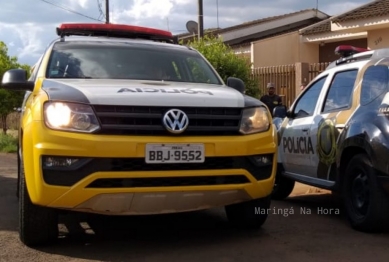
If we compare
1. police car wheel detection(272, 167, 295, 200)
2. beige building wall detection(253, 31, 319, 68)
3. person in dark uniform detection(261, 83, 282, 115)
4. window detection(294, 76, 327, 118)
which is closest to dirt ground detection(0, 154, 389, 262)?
police car wheel detection(272, 167, 295, 200)

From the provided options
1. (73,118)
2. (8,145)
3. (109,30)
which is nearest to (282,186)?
(109,30)

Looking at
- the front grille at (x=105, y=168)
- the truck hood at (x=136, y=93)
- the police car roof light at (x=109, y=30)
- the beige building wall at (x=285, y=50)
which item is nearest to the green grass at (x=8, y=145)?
the beige building wall at (x=285, y=50)

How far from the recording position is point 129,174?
14.0 ft

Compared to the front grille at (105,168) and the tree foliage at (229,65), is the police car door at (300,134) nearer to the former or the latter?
the front grille at (105,168)

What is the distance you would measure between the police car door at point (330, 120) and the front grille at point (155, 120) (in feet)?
5.07

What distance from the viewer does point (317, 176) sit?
627cm

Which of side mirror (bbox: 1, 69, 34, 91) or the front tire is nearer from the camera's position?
the front tire

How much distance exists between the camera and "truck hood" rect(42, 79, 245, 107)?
4.37 meters

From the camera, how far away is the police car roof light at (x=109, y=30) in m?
6.88

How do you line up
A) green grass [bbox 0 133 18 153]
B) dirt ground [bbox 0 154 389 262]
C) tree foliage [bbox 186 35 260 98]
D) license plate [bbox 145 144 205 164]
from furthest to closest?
green grass [bbox 0 133 18 153]
tree foliage [bbox 186 35 260 98]
dirt ground [bbox 0 154 389 262]
license plate [bbox 145 144 205 164]

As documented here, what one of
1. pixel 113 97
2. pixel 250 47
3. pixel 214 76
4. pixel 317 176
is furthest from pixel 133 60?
pixel 250 47

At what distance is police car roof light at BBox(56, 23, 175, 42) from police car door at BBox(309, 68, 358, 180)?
2140 millimetres

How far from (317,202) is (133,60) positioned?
10.0 ft

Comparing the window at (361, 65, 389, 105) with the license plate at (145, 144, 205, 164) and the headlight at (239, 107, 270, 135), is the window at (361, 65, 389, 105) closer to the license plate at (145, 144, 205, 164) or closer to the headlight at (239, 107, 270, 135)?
the headlight at (239, 107, 270, 135)
